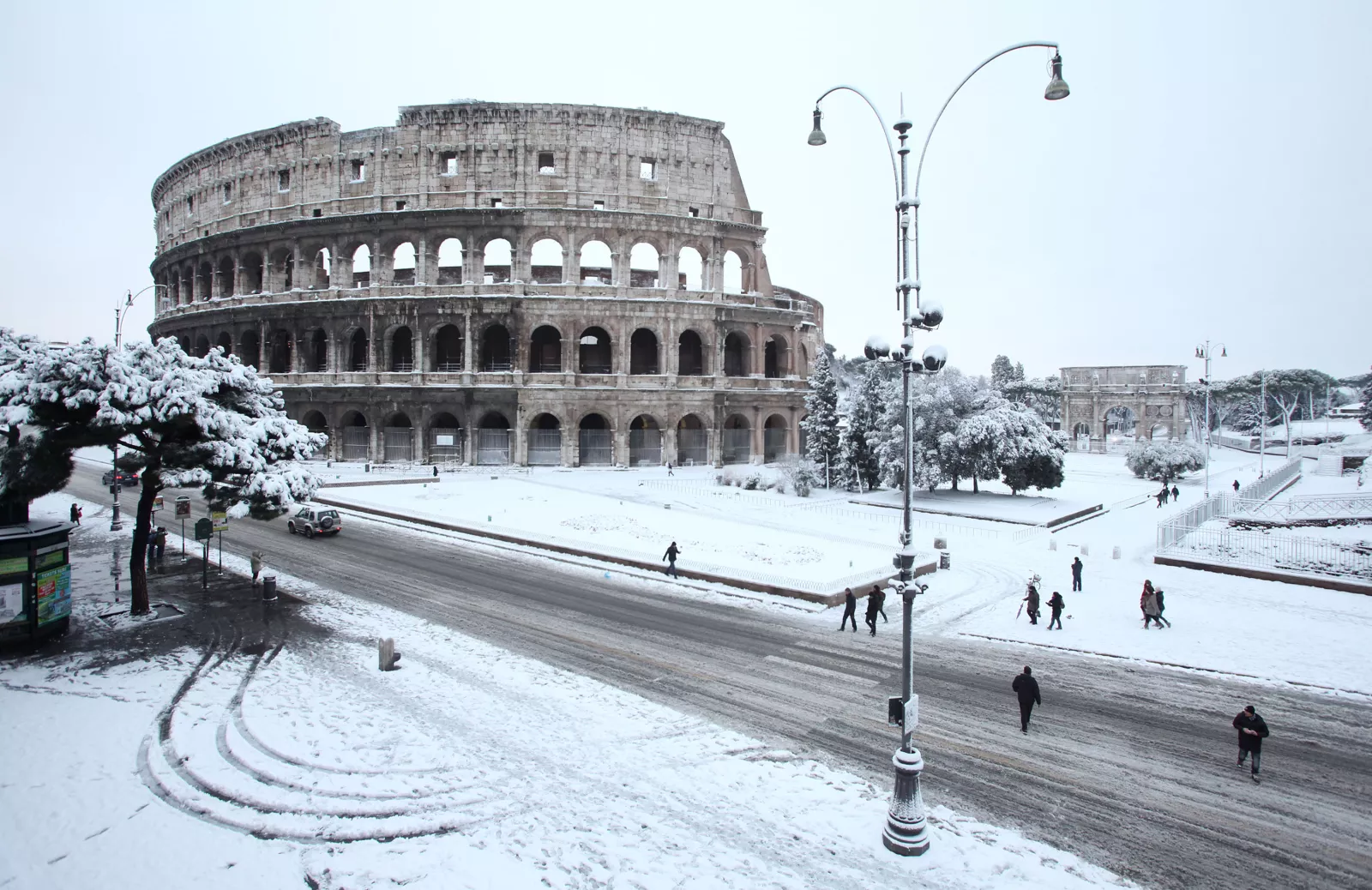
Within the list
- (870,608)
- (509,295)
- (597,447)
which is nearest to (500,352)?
(509,295)

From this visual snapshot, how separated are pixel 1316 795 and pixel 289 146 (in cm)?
5714

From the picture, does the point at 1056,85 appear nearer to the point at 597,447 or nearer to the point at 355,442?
the point at 597,447

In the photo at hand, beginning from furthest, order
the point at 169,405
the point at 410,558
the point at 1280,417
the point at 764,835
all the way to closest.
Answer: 1. the point at 1280,417
2. the point at 410,558
3. the point at 169,405
4. the point at 764,835

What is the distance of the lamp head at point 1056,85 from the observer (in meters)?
9.71

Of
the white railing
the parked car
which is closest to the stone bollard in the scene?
the parked car

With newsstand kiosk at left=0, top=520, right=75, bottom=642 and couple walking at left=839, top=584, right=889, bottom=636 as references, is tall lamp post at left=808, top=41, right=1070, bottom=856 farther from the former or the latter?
newsstand kiosk at left=0, top=520, right=75, bottom=642

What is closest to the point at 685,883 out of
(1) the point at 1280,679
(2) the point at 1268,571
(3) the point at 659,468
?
(1) the point at 1280,679

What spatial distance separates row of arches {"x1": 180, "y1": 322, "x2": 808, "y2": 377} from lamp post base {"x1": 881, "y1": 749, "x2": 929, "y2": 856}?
37065 millimetres

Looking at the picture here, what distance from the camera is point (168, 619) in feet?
52.2

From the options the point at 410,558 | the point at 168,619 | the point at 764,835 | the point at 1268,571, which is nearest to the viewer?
the point at 764,835

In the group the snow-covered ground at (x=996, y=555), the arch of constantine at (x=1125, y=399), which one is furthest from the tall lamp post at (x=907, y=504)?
the arch of constantine at (x=1125, y=399)

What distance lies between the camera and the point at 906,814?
787 cm

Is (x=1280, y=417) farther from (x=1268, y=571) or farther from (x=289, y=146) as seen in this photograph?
(x=289, y=146)

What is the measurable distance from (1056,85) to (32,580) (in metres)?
20.2
